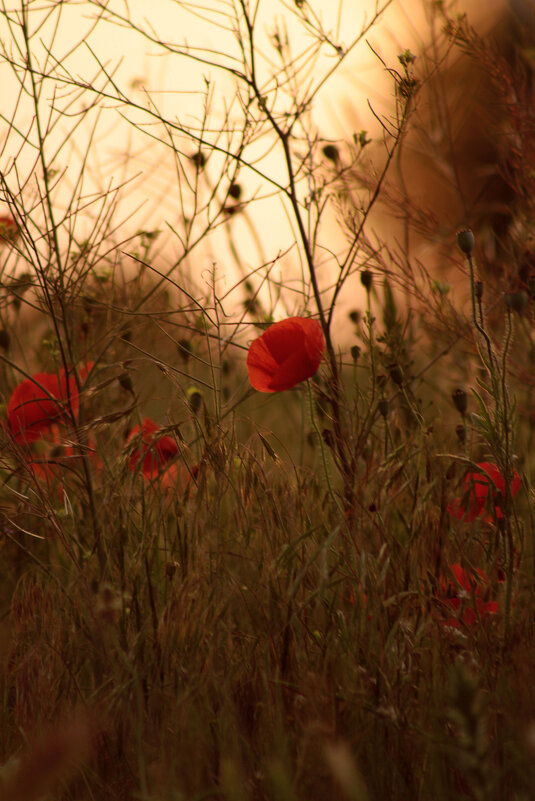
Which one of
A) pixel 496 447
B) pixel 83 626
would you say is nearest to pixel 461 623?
pixel 496 447

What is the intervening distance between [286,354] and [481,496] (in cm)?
36

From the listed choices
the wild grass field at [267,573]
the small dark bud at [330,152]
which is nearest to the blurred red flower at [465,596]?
the wild grass field at [267,573]

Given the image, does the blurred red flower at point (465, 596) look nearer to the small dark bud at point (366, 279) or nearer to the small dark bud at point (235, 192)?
the small dark bud at point (366, 279)

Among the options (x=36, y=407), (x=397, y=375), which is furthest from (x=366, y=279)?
(x=36, y=407)

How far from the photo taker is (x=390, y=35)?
162cm

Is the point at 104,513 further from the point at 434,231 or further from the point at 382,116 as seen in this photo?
the point at 434,231

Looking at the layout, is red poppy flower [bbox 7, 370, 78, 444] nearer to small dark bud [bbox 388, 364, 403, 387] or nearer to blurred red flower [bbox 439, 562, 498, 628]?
small dark bud [bbox 388, 364, 403, 387]

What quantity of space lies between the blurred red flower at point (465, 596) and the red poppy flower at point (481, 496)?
0.07 m

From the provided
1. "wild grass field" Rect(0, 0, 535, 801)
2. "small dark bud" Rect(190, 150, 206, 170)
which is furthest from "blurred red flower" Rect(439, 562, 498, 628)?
"small dark bud" Rect(190, 150, 206, 170)

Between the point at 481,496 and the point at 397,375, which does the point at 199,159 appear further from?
the point at 481,496

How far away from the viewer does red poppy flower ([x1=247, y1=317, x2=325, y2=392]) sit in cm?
106

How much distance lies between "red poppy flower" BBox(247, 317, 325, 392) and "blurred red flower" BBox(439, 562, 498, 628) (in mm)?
309

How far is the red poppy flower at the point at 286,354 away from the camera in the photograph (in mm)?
1062

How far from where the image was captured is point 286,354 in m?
1.08
